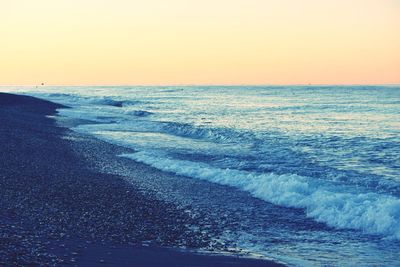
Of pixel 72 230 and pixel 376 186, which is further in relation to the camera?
pixel 376 186

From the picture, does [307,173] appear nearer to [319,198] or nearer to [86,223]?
[319,198]

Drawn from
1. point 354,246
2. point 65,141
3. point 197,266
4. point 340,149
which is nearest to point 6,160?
point 65,141

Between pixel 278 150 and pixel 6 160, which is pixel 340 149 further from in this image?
pixel 6 160

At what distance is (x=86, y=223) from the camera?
38.6 ft

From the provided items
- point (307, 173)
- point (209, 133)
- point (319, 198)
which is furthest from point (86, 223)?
point (209, 133)

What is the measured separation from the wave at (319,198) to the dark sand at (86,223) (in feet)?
12.0

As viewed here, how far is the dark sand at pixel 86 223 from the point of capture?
9266mm

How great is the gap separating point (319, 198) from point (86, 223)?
745 cm

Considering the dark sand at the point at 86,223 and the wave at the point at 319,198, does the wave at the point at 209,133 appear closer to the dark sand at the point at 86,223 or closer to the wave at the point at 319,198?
the wave at the point at 319,198

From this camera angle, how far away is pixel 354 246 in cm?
1095

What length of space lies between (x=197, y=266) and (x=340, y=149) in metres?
19.9

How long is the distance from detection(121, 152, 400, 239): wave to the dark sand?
144 inches

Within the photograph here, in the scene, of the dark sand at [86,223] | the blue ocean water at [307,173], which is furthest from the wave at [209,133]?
the dark sand at [86,223]

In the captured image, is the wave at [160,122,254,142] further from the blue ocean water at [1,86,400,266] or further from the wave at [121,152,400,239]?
the wave at [121,152,400,239]
